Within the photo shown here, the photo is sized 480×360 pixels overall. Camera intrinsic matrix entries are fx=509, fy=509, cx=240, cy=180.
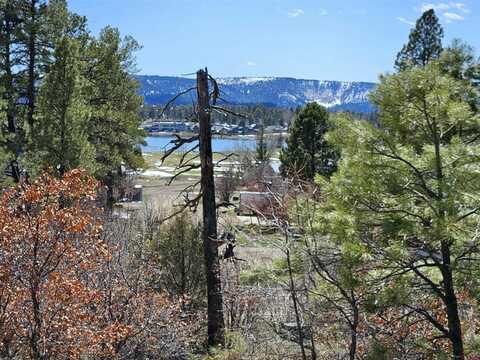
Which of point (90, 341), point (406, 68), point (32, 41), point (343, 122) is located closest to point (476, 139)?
point (406, 68)

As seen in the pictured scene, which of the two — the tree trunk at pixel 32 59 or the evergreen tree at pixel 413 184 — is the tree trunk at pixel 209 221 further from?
the tree trunk at pixel 32 59

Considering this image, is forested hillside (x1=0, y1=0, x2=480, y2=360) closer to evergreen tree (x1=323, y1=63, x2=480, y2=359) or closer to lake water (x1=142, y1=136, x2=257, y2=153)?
evergreen tree (x1=323, y1=63, x2=480, y2=359)

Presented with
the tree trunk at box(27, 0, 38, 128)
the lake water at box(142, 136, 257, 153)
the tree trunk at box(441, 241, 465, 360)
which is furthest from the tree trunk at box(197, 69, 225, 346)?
the tree trunk at box(27, 0, 38, 128)

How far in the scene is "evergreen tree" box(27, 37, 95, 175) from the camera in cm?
1748

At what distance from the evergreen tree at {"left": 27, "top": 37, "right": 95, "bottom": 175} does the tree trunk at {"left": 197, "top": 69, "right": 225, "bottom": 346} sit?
7529 mm

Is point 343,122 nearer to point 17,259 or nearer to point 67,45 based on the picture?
point 17,259

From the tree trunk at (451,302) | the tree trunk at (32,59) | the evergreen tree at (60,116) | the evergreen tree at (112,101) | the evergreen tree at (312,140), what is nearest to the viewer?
the tree trunk at (451,302)

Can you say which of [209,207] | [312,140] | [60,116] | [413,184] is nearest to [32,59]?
[60,116]

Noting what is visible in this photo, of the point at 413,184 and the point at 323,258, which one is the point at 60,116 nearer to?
the point at 323,258

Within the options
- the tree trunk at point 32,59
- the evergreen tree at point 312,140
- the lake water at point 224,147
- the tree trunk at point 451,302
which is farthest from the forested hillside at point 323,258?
the evergreen tree at point 312,140

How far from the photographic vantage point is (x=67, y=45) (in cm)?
1742

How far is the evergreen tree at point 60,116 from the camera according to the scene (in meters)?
17.5

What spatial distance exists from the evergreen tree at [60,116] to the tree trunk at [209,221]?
7529 millimetres

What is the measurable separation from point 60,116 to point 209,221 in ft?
28.7
